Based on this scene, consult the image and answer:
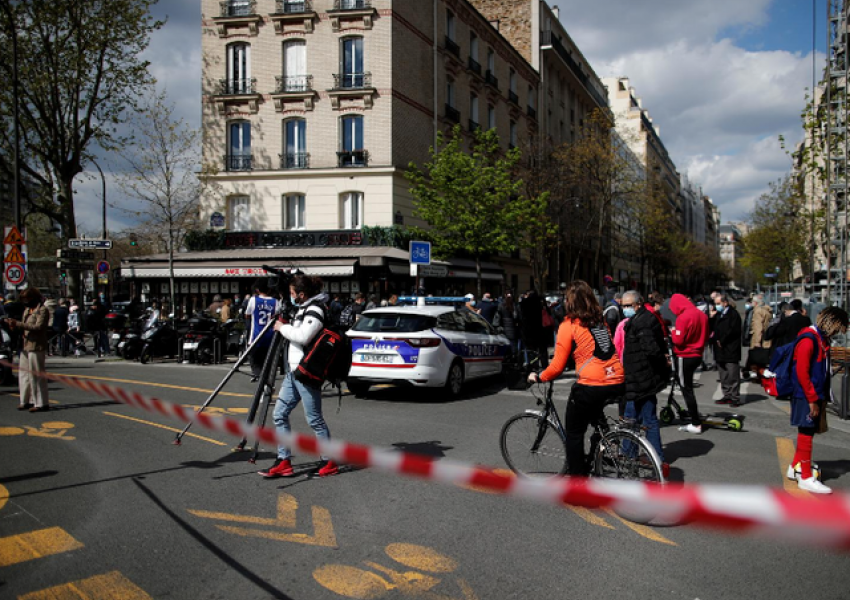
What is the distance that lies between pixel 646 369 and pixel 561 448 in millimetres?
1153

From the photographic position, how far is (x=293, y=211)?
28.7 metres

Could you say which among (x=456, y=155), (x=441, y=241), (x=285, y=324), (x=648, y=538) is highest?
(x=456, y=155)

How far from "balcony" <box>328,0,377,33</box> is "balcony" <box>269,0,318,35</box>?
91 cm

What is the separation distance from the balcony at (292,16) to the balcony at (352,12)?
0.91 meters

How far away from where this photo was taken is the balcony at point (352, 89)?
27.4m

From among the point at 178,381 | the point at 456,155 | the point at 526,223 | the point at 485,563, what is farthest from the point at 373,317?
the point at 526,223

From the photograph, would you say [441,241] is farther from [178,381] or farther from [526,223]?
[178,381]

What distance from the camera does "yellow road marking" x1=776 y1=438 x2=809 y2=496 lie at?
19.0ft

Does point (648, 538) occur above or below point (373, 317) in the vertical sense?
below

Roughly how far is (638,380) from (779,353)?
1331 millimetres

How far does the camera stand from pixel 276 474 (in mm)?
5984

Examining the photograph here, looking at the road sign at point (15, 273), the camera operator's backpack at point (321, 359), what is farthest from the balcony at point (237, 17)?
the camera operator's backpack at point (321, 359)

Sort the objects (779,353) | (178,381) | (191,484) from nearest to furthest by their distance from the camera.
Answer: (191,484) < (779,353) < (178,381)

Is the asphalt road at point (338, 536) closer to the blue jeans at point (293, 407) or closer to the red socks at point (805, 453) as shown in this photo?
the red socks at point (805, 453)
